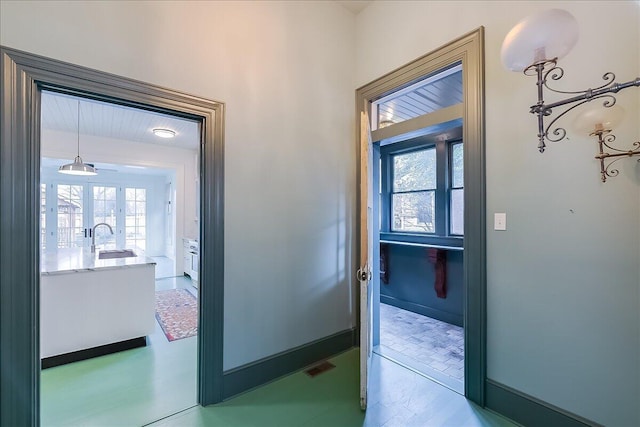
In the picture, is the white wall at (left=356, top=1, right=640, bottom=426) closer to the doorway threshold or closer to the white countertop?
the doorway threshold

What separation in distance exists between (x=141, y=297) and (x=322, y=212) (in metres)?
2.21

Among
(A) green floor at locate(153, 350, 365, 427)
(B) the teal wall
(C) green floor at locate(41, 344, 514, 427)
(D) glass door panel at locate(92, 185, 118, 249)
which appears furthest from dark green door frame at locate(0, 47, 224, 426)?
(D) glass door panel at locate(92, 185, 118, 249)

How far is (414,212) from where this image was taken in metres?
4.43

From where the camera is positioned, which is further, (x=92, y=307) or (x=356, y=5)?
(x=356, y=5)

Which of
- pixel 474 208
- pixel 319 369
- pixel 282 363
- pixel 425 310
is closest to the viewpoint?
pixel 474 208

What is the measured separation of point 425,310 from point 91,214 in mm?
8499

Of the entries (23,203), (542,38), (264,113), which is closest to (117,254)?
(23,203)

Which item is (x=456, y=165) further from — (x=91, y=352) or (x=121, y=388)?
(x=91, y=352)

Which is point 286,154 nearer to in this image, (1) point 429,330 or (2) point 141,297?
(2) point 141,297

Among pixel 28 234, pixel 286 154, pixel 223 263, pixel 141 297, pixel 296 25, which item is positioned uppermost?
pixel 296 25

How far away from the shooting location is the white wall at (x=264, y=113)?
1784 millimetres

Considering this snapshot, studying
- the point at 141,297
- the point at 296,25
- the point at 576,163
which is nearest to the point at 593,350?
the point at 576,163

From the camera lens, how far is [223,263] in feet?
7.23

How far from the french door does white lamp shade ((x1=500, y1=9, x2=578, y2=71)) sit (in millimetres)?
7994
